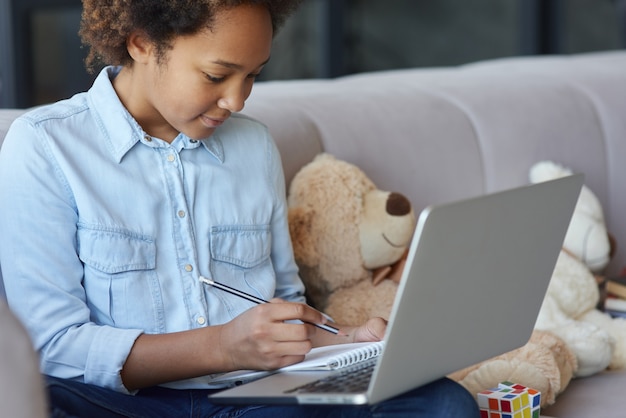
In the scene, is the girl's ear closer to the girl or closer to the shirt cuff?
the girl

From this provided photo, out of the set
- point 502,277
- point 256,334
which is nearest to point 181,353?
point 256,334

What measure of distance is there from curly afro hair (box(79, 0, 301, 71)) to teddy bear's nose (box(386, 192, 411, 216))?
0.43m

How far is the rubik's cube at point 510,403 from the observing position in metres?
1.38

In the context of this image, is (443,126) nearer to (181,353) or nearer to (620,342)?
(620,342)

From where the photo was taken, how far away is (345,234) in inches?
68.6

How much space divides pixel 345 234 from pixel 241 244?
0.31 m

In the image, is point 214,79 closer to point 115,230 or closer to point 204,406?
point 115,230

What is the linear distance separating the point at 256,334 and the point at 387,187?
79 cm

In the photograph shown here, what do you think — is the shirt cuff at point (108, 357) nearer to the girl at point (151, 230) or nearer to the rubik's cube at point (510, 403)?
the girl at point (151, 230)

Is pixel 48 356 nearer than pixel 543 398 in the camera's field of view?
Yes

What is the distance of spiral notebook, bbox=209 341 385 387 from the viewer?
1.22 meters

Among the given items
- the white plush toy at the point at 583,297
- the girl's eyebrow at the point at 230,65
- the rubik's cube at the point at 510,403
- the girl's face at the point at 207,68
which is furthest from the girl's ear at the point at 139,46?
the white plush toy at the point at 583,297

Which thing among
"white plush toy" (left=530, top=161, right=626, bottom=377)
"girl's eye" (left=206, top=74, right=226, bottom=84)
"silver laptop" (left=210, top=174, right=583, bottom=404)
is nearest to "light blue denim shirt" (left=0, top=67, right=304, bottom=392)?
"girl's eye" (left=206, top=74, right=226, bottom=84)

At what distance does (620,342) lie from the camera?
1.89 m
